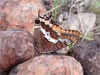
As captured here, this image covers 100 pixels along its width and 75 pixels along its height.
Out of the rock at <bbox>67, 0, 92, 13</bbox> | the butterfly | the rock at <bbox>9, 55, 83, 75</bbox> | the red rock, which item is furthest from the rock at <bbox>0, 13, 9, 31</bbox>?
the rock at <bbox>67, 0, 92, 13</bbox>

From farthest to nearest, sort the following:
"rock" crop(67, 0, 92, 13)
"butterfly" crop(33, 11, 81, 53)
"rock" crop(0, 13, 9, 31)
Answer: "rock" crop(67, 0, 92, 13) < "rock" crop(0, 13, 9, 31) < "butterfly" crop(33, 11, 81, 53)

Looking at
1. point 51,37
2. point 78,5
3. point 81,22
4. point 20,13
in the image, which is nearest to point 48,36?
point 51,37

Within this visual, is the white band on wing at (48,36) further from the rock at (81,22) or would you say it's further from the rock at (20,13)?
the rock at (81,22)

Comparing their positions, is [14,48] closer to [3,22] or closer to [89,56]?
[3,22]

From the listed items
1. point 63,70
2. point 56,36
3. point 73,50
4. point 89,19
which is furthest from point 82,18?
point 63,70

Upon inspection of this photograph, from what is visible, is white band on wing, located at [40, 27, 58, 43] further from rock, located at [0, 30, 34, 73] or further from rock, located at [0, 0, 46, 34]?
rock, located at [0, 0, 46, 34]

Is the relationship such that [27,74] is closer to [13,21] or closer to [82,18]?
[13,21]
